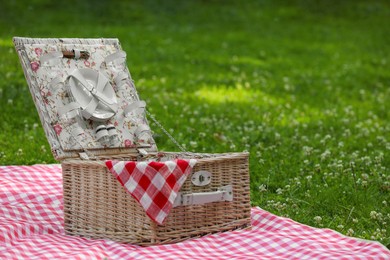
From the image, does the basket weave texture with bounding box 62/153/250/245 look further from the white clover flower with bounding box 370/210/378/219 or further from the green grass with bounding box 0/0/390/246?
the white clover flower with bounding box 370/210/378/219

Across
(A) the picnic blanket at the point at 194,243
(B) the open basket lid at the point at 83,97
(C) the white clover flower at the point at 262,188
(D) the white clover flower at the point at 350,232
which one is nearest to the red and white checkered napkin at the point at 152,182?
(A) the picnic blanket at the point at 194,243

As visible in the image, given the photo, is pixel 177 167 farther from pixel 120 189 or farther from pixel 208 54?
pixel 208 54

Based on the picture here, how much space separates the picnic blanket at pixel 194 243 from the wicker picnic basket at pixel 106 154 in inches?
4.1

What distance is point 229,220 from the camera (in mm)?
4816

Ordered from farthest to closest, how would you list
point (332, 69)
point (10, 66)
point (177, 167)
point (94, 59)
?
point (332, 69), point (10, 66), point (94, 59), point (177, 167)

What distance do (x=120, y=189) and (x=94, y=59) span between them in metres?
1.46

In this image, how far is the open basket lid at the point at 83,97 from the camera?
510 cm

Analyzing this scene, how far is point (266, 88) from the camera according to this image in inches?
416

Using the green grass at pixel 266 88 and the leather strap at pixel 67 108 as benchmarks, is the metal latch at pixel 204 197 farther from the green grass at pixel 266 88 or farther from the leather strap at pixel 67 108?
the leather strap at pixel 67 108

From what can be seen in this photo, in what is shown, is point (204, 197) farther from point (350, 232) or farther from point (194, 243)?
point (350, 232)

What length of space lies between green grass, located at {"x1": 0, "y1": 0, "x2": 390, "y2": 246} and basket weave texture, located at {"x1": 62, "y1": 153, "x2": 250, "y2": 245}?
70 centimetres

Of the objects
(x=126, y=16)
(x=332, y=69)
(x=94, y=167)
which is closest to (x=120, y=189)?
(x=94, y=167)

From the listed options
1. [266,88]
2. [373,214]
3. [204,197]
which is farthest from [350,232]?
[266,88]

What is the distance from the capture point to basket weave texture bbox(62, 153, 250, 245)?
4.48 m
